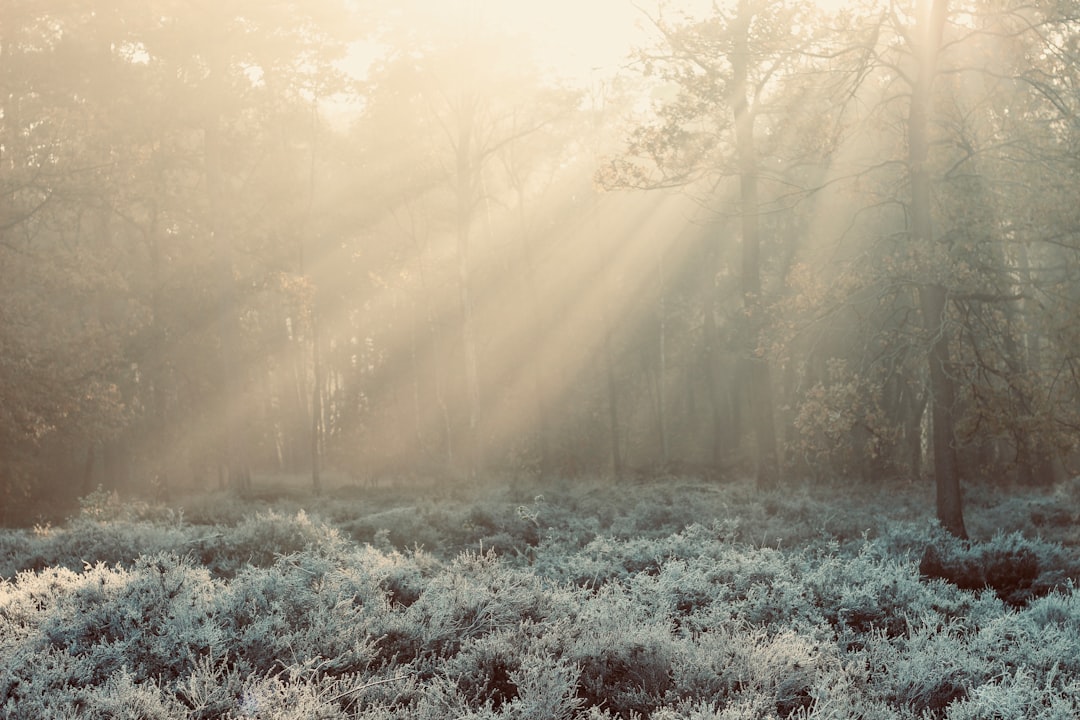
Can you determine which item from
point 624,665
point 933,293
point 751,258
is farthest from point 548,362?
point 624,665

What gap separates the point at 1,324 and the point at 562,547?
12.9m

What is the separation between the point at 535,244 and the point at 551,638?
30131 millimetres

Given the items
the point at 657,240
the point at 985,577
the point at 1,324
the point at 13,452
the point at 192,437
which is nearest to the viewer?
the point at 985,577

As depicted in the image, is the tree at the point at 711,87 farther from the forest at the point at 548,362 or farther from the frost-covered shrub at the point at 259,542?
the frost-covered shrub at the point at 259,542

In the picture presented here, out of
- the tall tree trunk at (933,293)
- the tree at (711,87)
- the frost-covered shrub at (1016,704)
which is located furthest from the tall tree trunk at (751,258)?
the frost-covered shrub at (1016,704)

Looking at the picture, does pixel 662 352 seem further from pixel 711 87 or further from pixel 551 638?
pixel 551 638

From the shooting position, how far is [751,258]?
20.4 meters

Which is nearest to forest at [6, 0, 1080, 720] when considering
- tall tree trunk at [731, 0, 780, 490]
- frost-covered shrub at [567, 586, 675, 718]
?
frost-covered shrub at [567, 586, 675, 718]

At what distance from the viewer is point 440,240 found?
3784cm

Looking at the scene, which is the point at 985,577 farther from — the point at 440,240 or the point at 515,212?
the point at 440,240

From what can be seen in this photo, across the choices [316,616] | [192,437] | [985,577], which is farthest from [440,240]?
[316,616]

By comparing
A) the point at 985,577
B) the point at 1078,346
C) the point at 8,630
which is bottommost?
the point at 985,577

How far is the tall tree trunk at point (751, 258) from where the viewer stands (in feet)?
57.9

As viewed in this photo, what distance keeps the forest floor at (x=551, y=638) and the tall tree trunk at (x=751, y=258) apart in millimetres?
7503
